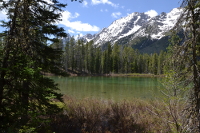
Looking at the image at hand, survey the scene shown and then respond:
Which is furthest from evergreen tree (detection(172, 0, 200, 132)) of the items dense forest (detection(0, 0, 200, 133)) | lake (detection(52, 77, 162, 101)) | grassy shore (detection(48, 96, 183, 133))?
lake (detection(52, 77, 162, 101))

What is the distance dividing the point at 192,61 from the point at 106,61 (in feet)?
237

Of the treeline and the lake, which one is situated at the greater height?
the treeline

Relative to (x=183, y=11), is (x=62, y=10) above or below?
above

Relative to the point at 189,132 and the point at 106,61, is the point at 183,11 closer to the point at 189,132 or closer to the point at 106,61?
the point at 189,132

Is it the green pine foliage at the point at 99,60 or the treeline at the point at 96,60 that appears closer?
the treeline at the point at 96,60

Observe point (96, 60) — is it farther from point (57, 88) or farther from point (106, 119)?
point (57, 88)

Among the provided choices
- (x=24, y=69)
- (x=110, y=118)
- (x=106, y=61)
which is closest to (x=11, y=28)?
(x=24, y=69)

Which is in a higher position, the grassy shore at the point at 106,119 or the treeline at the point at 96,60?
the treeline at the point at 96,60

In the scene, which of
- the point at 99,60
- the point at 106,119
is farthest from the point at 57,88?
the point at 99,60

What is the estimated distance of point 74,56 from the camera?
7738 centimetres

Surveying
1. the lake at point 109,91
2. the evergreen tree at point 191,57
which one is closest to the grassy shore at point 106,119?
the lake at point 109,91

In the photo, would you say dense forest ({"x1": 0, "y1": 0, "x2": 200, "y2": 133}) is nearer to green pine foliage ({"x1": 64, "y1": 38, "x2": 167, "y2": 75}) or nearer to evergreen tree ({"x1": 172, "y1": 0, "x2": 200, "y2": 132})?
evergreen tree ({"x1": 172, "y1": 0, "x2": 200, "y2": 132})

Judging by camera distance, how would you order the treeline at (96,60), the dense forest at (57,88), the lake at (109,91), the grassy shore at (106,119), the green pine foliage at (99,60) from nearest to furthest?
the dense forest at (57,88) < the grassy shore at (106,119) < the lake at (109,91) < the treeline at (96,60) < the green pine foliage at (99,60)

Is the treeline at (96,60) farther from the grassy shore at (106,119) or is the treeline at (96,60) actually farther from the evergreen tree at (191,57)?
the evergreen tree at (191,57)
